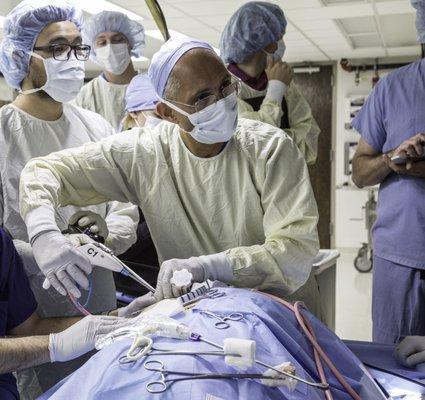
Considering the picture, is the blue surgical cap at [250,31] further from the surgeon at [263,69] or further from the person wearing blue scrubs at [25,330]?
the person wearing blue scrubs at [25,330]

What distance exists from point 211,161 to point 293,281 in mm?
395

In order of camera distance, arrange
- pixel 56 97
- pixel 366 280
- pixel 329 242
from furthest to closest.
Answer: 1. pixel 329 242
2. pixel 366 280
3. pixel 56 97

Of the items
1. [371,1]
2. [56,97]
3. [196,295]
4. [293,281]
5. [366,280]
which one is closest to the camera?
[196,295]

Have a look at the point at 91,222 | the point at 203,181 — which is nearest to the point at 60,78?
the point at 91,222

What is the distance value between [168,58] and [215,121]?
0.68 ft

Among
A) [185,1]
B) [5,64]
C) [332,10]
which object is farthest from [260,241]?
[332,10]

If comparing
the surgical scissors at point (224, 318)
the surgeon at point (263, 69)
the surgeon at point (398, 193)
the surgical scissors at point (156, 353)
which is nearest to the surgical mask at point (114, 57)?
the surgeon at point (263, 69)

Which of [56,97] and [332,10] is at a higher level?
[332,10]

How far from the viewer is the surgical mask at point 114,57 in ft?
9.86

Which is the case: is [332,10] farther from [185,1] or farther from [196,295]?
[196,295]

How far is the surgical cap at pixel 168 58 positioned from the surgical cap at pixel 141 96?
2.83 ft

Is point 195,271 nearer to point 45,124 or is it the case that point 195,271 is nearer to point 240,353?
point 240,353

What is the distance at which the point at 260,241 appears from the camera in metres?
1.61

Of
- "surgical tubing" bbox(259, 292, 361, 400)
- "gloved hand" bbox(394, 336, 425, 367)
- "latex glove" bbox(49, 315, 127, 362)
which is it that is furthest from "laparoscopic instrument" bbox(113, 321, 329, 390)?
"gloved hand" bbox(394, 336, 425, 367)
